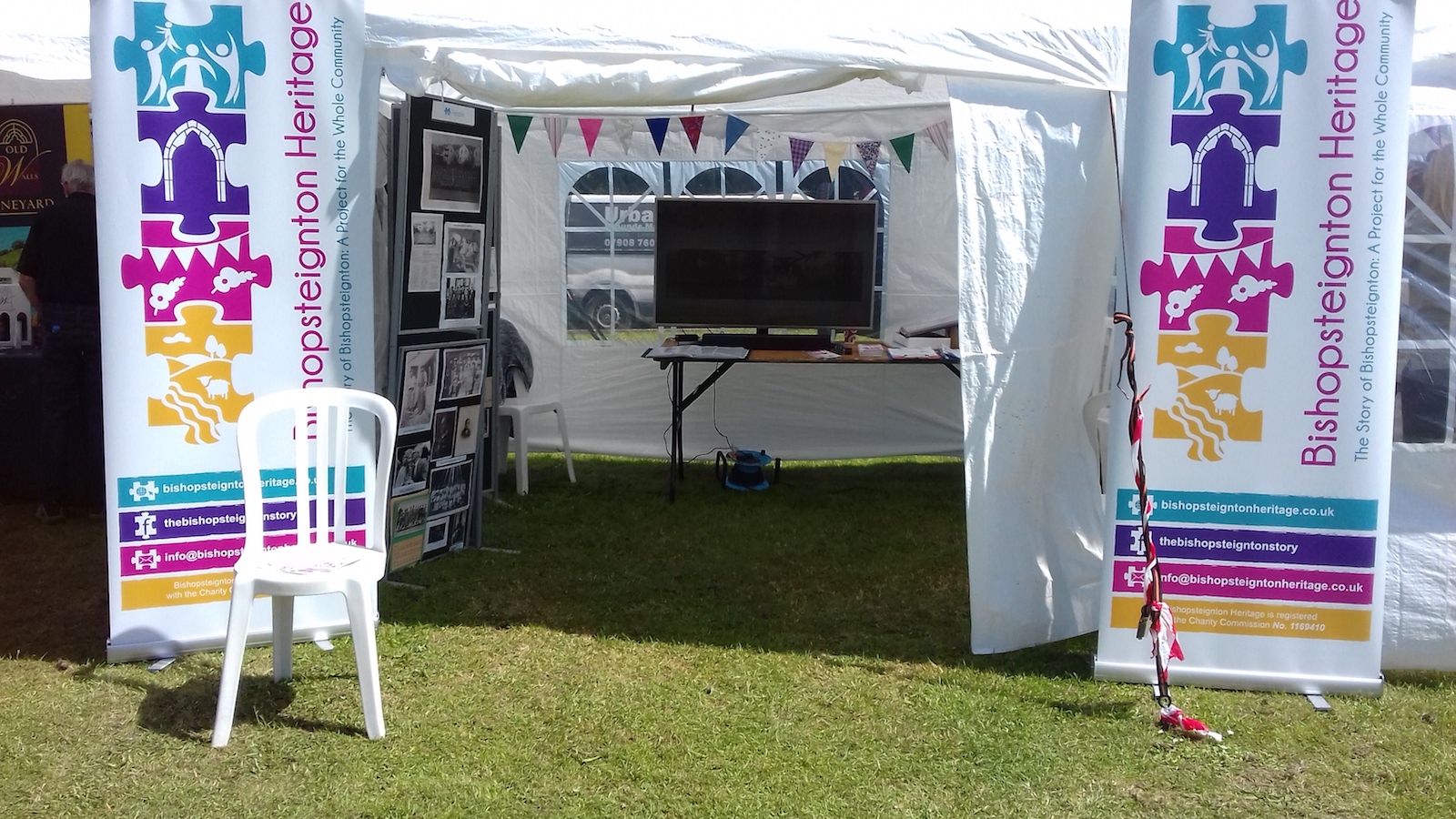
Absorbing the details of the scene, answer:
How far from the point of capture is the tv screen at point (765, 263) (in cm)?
644

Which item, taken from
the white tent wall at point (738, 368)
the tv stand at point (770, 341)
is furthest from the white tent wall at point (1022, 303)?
the white tent wall at point (738, 368)

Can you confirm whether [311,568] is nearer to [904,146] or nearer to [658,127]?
[658,127]

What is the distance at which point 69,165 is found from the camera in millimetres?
5551

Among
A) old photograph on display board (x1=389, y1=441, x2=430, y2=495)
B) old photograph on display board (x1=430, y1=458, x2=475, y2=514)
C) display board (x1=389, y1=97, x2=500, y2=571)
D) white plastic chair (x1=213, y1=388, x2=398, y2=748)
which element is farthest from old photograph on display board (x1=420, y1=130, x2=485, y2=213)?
white plastic chair (x1=213, y1=388, x2=398, y2=748)

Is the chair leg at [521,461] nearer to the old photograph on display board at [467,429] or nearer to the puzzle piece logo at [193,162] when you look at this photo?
the old photograph on display board at [467,429]

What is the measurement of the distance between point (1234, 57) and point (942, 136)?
3.32 metres

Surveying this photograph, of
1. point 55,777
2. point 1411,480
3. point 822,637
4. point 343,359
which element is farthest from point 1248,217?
point 55,777

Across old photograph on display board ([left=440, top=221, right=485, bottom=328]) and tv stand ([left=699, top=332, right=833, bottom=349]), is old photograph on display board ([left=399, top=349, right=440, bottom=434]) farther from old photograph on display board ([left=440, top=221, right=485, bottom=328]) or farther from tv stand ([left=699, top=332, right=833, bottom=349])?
tv stand ([left=699, top=332, right=833, bottom=349])

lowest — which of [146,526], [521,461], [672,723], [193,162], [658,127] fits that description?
[672,723]

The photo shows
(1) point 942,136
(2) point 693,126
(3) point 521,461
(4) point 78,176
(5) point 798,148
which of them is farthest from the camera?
(5) point 798,148

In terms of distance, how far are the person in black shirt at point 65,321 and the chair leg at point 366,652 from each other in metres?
3.20

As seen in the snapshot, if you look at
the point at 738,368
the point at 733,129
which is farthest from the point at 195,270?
the point at 738,368

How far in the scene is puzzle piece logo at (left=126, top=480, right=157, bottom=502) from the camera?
3420 millimetres

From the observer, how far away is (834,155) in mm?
6613
